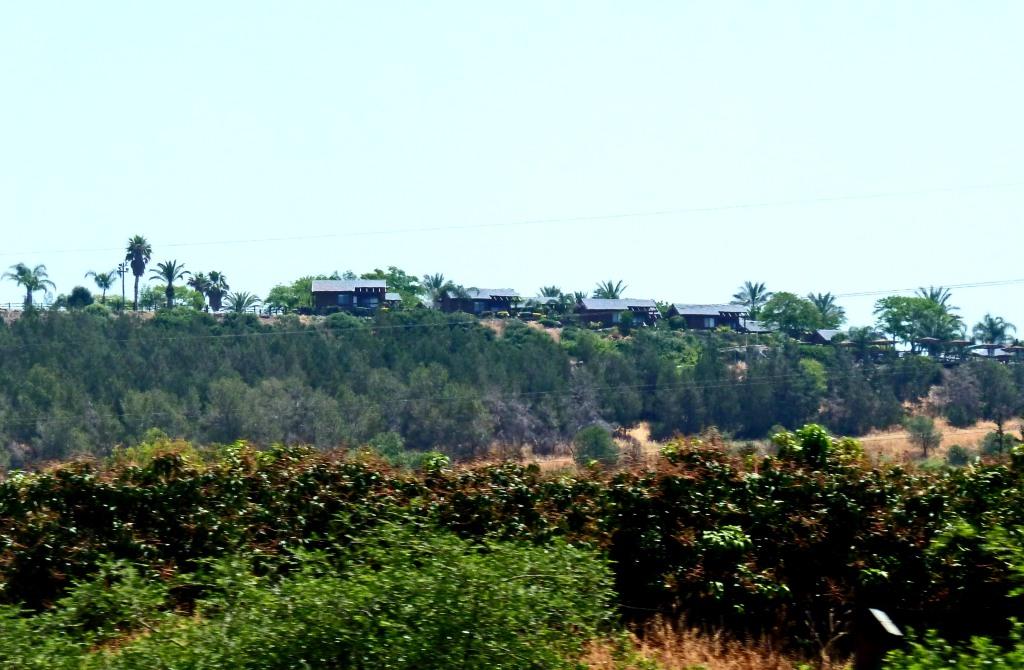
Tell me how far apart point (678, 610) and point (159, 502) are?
4.23 m

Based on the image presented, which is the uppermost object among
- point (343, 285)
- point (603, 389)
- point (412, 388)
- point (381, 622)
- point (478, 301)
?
point (343, 285)

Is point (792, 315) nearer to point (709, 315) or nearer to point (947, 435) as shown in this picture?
point (709, 315)

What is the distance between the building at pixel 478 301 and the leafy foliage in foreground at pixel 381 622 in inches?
2935

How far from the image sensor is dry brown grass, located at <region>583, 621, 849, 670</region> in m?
7.55

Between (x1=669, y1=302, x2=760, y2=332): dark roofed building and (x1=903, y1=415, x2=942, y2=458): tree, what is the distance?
34.6 metres

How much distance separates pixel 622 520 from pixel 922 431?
37348 mm

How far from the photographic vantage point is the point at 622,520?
9766mm

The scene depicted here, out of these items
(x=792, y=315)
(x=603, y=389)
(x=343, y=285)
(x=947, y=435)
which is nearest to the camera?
(x=947, y=435)

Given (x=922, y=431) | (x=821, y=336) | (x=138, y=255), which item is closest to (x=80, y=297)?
(x=138, y=255)

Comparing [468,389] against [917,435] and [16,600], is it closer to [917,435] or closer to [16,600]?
[917,435]

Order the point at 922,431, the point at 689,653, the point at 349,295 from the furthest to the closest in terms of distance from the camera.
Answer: the point at 349,295 < the point at 922,431 < the point at 689,653

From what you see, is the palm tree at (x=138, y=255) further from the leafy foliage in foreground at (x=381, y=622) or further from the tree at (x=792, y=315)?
the leafy foliage in foreground at (x=381, y=622)

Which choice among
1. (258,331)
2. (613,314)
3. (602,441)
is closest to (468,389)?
(602,441)

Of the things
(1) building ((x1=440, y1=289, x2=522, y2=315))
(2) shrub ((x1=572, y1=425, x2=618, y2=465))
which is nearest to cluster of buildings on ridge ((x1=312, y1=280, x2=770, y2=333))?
(1) building ((x1=440, y1=289, x2=522, y2=315))
